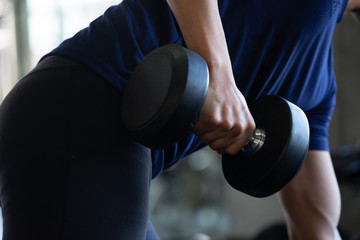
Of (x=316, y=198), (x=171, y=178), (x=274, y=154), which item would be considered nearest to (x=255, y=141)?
(x=274, y=154)

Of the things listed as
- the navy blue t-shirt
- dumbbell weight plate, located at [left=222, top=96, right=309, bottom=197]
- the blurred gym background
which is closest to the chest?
the navy blue t-shirt

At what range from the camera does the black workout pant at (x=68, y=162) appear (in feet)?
2.03

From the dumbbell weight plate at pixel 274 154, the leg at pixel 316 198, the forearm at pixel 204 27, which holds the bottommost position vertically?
the leg at pixel 316 198

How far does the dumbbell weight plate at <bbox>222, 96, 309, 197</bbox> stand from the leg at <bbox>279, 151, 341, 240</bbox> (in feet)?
1.24

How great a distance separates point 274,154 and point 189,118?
17cm

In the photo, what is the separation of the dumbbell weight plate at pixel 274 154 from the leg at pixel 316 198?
14.8 inches

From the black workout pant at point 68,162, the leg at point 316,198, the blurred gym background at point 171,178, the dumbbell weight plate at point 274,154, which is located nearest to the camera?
the black workout pant at point 68,162

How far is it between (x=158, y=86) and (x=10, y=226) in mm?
272

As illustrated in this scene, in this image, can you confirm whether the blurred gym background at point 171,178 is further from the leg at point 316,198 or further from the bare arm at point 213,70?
the bare arm at point 213,70

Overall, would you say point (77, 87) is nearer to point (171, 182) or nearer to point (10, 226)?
point (10, 226)

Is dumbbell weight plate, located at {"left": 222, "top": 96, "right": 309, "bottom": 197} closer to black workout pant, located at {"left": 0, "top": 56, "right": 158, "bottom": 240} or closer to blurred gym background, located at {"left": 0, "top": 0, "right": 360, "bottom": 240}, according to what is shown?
black workout pant, located at {"left": 0, "top": 56, "right": 158, "bottom": 240}

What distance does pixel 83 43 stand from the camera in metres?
0.71

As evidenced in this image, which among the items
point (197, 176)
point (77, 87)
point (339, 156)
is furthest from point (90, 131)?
point (197, 176)

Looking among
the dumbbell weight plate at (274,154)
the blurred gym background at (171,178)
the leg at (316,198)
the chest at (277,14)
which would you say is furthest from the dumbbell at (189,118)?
the blurred gym background at (171,178)
